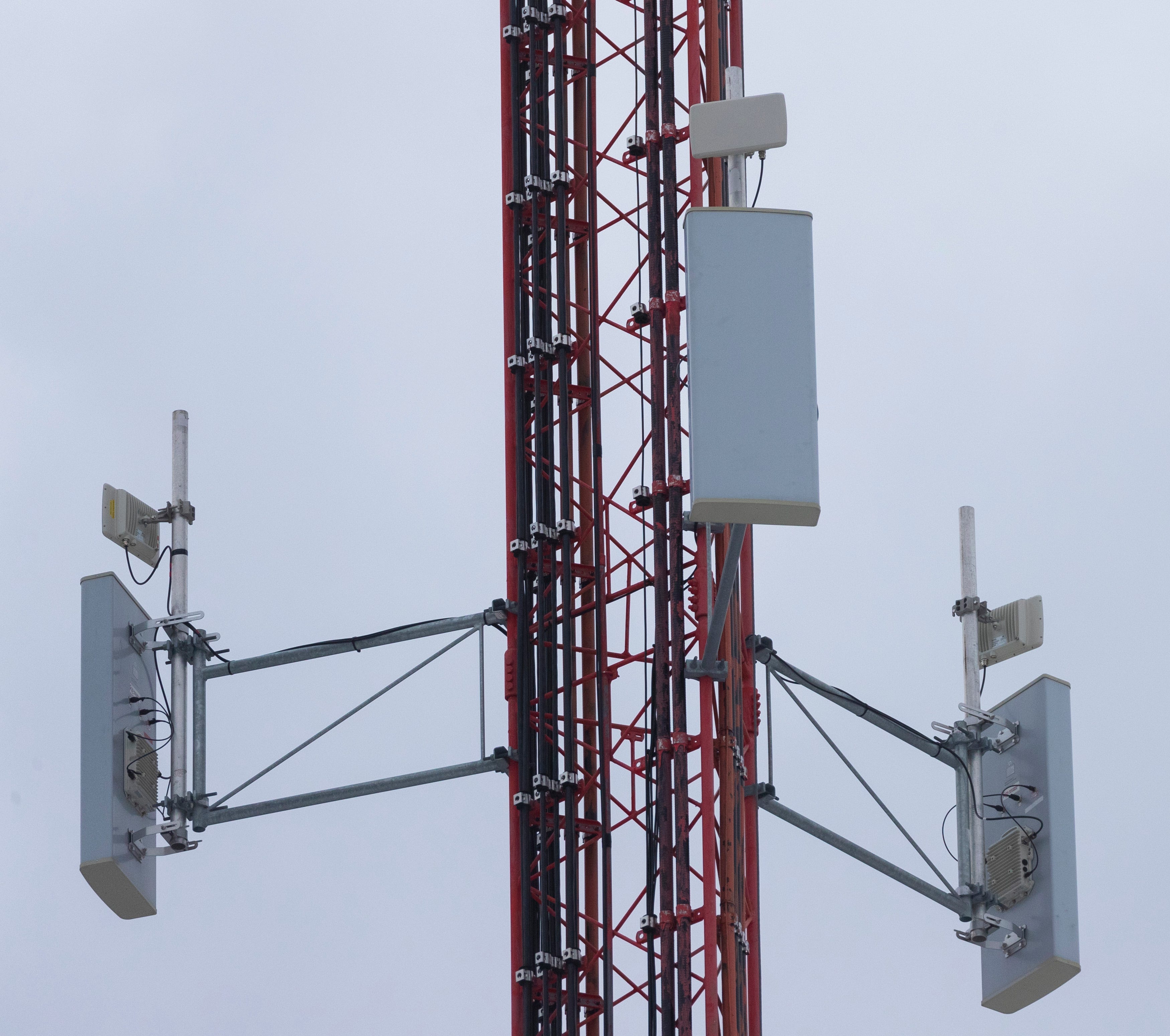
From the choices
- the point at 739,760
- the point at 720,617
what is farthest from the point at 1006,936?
the point at 720,617

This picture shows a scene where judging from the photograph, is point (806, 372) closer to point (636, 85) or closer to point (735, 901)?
point (735, 901)

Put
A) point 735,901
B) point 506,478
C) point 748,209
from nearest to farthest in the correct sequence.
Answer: point 748,209 → point 735,901 → point 506,478

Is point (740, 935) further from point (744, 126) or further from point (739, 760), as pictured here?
point (744, 126)

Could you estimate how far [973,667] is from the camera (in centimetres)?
3028

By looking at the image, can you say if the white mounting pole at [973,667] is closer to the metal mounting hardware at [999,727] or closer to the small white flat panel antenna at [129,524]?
the metal mounting hardware at [999,727]

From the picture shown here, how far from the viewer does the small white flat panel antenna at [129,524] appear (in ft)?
101

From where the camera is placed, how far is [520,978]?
101ft

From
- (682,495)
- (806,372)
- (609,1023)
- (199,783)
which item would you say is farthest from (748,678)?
(806,372)

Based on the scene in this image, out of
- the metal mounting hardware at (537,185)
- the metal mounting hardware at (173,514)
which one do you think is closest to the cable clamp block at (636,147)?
the metal mounting hardware at (537,185)

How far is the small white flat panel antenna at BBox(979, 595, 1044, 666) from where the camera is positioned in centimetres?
3017

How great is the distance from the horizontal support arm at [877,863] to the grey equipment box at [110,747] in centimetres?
697

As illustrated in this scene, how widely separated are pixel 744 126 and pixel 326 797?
1085 cm

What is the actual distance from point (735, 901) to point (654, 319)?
645 centimetres

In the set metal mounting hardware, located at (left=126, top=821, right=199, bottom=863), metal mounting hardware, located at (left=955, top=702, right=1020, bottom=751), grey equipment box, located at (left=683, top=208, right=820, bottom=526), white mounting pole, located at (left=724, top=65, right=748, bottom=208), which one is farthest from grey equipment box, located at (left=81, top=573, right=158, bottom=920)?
white mounting pole, located at (left=724, top=65, right=748, bottom=208)
